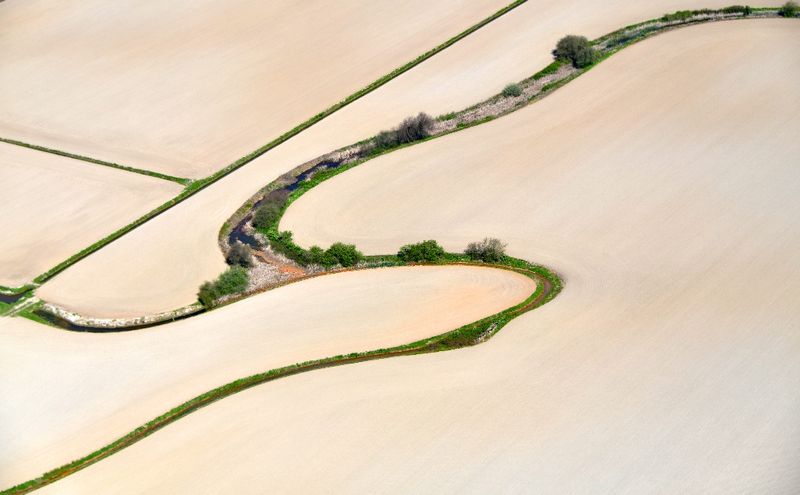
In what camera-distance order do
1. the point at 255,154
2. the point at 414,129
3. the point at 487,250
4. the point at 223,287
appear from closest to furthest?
the point at 487,250 < the point at 223,287 < the point at 414,129 < the point at 255,154

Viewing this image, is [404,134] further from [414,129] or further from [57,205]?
[57,205]

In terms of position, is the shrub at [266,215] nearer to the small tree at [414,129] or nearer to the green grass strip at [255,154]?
the green grass strip at [255,154]

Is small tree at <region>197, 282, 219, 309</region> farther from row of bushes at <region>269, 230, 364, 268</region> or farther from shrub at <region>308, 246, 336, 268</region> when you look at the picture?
shrub at <region>308, 246, 336, 268</region>

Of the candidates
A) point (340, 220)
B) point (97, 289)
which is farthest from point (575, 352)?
point (97, 289)

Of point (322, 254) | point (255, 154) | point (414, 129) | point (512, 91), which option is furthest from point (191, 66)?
point (322, 254)

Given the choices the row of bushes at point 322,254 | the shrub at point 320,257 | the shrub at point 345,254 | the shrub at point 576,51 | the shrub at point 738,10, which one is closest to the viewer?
the shrub at point 345,254

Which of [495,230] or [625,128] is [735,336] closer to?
[495,230]

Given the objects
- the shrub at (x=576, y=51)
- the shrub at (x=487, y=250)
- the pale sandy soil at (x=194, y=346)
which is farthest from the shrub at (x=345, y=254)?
the shrub at (x=576, y=51)
